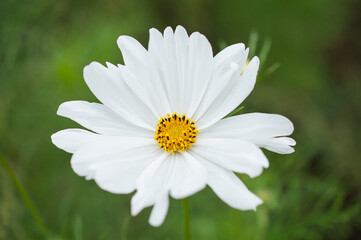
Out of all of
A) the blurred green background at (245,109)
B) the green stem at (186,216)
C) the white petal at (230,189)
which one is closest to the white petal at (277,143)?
the white petal at (230,189)

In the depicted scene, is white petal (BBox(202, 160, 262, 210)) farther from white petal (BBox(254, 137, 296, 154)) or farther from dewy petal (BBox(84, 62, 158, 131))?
dewy petal (BBox(84, 62, 158, 131))

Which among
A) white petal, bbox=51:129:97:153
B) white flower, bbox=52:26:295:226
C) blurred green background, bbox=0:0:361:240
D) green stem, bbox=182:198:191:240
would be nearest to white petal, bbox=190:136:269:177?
white flower, bbox=52:26:295:226

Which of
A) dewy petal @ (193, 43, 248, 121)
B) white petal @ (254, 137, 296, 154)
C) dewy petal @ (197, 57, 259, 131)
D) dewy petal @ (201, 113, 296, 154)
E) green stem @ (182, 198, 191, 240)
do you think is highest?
dewy petal @ (193, 43, 248, 121)

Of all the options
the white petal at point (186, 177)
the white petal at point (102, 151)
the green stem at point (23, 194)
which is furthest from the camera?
the green stem at point (23, 194)

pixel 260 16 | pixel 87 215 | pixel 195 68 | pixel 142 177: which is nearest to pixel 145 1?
pixel 260 16

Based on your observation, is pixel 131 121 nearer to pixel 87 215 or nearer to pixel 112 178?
pixel 112 178

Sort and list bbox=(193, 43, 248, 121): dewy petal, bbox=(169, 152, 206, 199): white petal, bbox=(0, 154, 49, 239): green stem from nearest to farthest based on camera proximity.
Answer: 1. bbox=(169, 152, 206, 199): white petal
2. bbox=(193, 43, 248, 121): dewy petal
3. bbox=(0, 154, 49, 239): green stem

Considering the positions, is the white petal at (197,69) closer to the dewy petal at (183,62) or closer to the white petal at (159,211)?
the dewy petal at (183,62)
